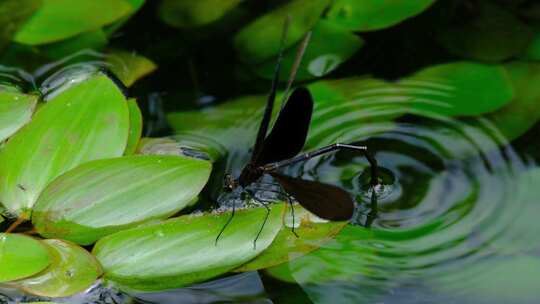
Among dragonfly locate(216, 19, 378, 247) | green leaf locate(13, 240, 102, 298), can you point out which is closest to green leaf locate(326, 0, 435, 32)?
dragonfly locate(216, 19, 378, 247)

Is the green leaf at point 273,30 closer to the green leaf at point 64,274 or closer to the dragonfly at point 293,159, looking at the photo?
the dragonfly at point 293,159

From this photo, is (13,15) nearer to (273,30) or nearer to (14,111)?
(14,111)

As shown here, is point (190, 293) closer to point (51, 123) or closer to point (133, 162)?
point (133, 162)

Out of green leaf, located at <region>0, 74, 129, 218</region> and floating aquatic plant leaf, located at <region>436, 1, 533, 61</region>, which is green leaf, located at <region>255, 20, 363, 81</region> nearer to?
floating aquatic plant leaf, located at <region>436, 1, 533, 61</region>

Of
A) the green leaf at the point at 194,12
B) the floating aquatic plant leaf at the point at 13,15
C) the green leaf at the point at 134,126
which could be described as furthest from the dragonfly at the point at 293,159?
the floating aquatic plant leaf at the point at 13,15

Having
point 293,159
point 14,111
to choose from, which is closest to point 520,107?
point 293,159

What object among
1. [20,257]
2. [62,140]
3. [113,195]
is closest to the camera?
[20,257]
